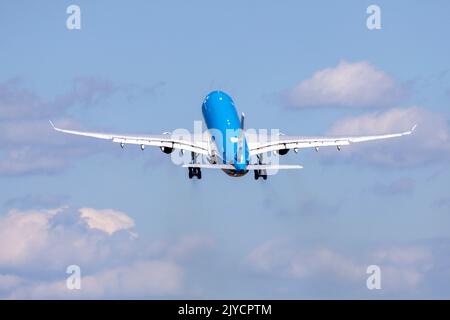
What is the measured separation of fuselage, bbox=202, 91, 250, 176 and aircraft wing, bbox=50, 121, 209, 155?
2.14 m

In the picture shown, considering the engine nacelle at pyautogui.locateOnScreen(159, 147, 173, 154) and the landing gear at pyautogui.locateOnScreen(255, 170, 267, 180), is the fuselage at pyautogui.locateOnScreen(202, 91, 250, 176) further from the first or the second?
the engine nacelle at pyautogui.locateOnScreen(159, 147, 173, 154)

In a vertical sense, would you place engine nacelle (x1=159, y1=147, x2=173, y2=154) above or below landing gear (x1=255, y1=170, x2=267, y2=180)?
above

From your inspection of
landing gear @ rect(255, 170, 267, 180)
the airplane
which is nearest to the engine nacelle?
the airplane

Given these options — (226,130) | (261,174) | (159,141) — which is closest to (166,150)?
(159,141)

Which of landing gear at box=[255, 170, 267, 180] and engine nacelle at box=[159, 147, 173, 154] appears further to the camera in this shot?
engine nacelle at box=[159, 147, 173, 154]

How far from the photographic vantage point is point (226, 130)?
14712 cm

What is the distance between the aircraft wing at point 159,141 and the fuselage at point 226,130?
2.14 metres

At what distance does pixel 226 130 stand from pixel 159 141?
909 cm

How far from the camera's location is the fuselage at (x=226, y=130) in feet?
445

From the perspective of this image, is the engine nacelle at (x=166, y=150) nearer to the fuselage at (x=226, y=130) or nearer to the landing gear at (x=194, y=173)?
the landing gear at (x=194, y=173)

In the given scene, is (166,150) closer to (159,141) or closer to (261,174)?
(159,141)

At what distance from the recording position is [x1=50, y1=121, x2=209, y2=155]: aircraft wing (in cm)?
14200
